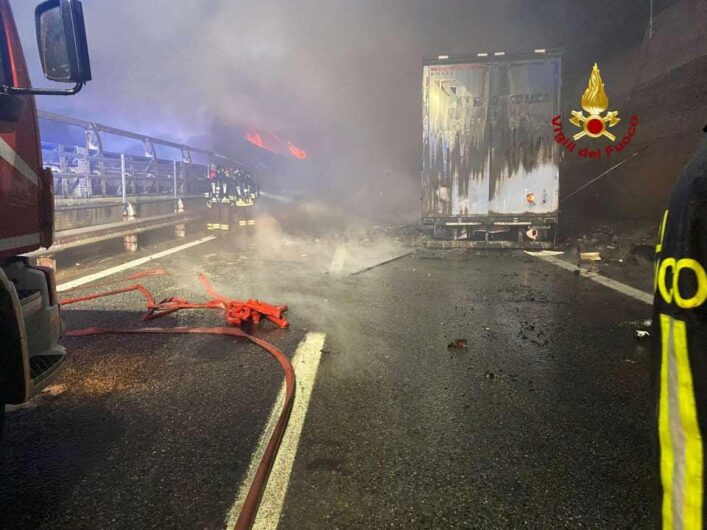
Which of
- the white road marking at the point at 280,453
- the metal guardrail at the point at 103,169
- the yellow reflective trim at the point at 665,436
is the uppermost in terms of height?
the metal guardrail at the point at 103,169

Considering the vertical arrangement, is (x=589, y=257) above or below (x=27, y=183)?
below

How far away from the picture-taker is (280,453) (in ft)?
7.45

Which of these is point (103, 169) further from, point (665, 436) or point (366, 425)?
point (665, 436)

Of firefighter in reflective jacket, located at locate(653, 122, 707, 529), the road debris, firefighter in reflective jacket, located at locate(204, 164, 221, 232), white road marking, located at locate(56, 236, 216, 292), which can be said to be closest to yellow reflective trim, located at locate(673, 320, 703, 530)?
firefighter in reflective jacket, located at locate(653, 122, 707, 529)

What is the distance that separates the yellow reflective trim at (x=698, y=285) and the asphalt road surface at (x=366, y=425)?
339 mm

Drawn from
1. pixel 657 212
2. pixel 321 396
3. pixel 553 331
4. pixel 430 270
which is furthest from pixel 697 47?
pixel 321 396

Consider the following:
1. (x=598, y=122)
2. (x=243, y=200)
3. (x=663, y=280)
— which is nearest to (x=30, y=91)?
(x=663, y=280)

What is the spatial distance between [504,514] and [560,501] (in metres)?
0.26

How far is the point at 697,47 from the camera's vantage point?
993cm

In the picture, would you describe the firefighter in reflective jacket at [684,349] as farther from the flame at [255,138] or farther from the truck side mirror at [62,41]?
the flame at [255,138]

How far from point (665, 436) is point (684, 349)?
0.59ft

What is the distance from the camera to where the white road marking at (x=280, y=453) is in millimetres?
1845

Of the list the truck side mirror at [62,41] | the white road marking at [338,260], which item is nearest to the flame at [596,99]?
the white road marking at [338,260]

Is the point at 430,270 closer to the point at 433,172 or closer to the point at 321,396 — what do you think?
the point at 433,172
